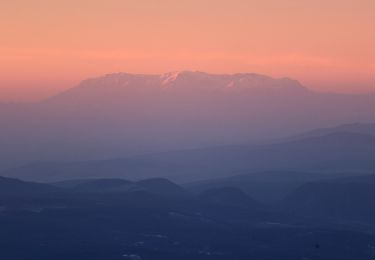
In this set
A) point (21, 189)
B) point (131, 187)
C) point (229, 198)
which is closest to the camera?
point (21, 189)

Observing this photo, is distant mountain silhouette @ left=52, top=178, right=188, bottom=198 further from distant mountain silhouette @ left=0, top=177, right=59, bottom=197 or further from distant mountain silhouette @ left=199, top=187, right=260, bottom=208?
distant mountain silhouette @ left=0, top=177, right=59, bottom=197

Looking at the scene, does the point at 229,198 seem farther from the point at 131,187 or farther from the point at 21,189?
the point at 21,189

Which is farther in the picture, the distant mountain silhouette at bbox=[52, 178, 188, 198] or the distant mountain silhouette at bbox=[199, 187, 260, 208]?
the distant mountain silhouette at bbox=[52, 178, 188, 198]

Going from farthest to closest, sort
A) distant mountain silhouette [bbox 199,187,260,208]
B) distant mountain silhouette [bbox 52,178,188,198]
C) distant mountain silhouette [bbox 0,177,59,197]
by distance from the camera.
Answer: distant mountain silhouette [bbox 52,178,188,198]
distant mountain silhouette [bbox 199,187,260,208]
distant mountain silhouette [bbox 0,177,59,197]

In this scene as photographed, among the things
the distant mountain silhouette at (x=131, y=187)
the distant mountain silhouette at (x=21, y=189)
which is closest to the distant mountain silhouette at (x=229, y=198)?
the distant mountain silhouette at (x=131, y=187)

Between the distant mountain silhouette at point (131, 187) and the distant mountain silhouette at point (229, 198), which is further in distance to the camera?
the distant mountain silhouette at point (131, 187)

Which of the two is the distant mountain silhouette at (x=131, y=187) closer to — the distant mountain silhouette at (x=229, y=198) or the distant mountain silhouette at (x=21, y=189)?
the distant mountain silhouette at (x=229, y=198)

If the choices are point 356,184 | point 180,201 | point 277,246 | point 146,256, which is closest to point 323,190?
point 356,184

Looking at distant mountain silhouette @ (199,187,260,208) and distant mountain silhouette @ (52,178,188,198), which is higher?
distant mountain silhouette @ (52,178,188,198)

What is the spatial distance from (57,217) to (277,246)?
3107 centimetres

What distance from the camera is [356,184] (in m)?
192

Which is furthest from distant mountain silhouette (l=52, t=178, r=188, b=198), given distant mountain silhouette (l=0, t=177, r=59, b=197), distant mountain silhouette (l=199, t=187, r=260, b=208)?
distant mountain silhouette (l=0, t=177, r=59, b=197)

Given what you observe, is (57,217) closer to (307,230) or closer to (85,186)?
(307,230)

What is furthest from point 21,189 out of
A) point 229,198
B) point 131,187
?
point 229,198
